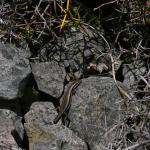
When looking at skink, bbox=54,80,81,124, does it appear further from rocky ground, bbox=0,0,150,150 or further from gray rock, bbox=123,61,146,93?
gray rock, bbox=123,61,146,93

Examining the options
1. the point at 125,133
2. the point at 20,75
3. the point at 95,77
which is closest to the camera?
the point at 125,133

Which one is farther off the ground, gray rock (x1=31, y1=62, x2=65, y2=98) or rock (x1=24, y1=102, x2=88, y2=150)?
gray rock (x1=31, y1=62, x2=65, y2=98)

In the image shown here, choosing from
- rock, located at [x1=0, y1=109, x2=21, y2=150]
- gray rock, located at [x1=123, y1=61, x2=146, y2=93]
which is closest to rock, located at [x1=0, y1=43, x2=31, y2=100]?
rock, located at [x1=0, y1=109, x2=21, y2=150]

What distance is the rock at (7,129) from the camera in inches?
156

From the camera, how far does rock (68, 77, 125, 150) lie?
4262 millimetres

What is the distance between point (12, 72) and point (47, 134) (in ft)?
1.89

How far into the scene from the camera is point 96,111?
170 inches

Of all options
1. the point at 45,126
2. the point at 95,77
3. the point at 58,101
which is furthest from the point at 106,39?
the point at 45,126

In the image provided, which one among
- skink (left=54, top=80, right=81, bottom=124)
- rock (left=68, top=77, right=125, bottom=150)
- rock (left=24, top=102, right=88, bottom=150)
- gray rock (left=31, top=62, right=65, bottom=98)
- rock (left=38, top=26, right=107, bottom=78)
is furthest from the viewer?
rock (left=38, top=26, right=107, bottom=78)

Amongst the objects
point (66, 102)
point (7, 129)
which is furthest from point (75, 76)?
point (7, 129)

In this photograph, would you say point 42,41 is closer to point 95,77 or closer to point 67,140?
point 95,77

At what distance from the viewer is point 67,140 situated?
4184 mm

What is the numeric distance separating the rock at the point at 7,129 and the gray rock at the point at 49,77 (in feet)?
1.30

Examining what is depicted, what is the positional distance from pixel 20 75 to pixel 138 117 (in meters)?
1.00
